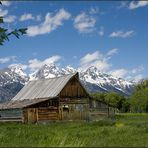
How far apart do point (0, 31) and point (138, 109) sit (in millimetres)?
132666

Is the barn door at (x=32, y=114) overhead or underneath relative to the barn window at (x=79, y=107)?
underneath

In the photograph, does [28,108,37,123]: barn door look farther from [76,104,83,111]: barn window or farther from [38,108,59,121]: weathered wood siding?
[76,104,83,111]: barn window

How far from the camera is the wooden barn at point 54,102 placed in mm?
68812

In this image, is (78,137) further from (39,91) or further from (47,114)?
(39,91)

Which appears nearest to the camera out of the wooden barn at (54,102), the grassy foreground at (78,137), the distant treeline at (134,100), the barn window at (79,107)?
the grassy foreground at (78,137)

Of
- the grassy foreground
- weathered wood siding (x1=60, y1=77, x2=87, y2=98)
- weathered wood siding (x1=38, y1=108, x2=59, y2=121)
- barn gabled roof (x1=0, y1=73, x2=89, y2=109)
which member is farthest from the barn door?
the grassy foreground

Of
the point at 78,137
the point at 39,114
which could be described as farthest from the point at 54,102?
the point at 78,137

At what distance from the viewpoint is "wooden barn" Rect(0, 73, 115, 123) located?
6881 cm

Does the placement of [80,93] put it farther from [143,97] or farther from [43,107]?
[143,97]

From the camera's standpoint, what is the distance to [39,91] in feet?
253

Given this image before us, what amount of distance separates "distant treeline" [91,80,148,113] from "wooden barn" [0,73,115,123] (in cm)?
5948

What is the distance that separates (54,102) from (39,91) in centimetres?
603

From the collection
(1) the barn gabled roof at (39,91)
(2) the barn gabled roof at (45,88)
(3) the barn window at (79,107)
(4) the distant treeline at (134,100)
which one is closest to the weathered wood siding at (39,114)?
(1) the barn gabled roof at (39,91)

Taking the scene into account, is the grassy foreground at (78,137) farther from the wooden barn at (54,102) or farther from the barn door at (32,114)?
the wooden barn at (54,102)
